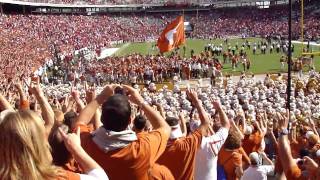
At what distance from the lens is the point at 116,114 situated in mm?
3320

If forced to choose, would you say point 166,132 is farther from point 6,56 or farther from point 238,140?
point 6,56

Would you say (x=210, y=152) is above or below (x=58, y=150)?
below

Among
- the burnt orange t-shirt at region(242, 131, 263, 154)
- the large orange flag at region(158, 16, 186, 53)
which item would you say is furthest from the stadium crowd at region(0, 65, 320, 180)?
the large orange flag at region(158, 16, 186, 53)

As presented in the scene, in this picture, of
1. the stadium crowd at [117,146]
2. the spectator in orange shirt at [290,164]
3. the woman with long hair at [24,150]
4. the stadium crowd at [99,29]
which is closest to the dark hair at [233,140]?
the stadium crowd at [117,146]

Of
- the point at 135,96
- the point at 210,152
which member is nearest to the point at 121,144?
the point at 135,96

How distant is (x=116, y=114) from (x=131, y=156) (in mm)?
268

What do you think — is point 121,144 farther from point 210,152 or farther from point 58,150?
point 210,152

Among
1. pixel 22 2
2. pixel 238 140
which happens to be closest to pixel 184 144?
pixel 238 140

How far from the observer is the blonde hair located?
8.43 feet

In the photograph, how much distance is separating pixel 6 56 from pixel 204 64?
1027cm

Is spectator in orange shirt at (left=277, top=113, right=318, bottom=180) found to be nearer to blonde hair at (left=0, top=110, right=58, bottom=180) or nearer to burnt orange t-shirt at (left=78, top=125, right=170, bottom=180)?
burnt orange t-shirt at (left=78, top=125, right=170, bottom=180)

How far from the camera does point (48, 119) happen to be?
4055 mm

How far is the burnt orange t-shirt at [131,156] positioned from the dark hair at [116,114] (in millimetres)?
141

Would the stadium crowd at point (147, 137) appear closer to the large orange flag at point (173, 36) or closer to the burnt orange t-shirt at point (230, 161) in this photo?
the burnt orange t-shirt at point (230, 161)
